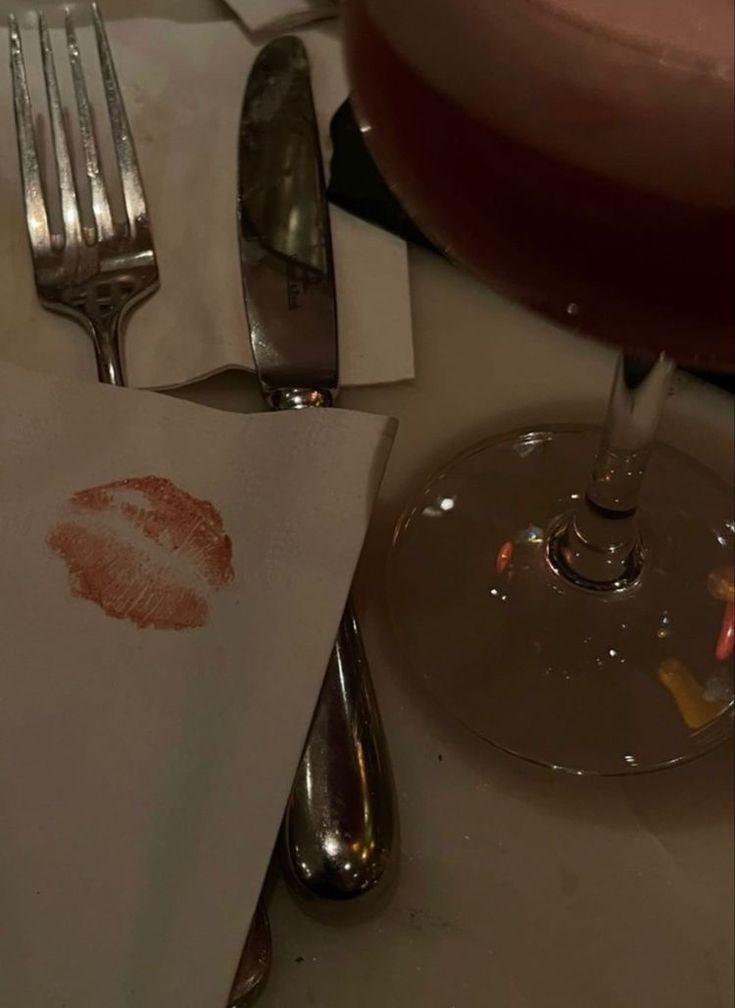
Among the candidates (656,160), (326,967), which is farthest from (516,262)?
(326,967)

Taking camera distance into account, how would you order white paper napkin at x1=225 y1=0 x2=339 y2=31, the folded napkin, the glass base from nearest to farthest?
the folded napkin → the glass base → white paper napkin at x1=225 y1=0 x2=339 y2=31

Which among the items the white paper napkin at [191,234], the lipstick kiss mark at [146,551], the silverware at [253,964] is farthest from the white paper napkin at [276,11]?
the silverware at [253,964]

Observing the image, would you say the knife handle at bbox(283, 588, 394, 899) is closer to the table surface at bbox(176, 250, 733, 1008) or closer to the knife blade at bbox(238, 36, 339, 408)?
the table surface at bbox(176, 250, 733, 1008)

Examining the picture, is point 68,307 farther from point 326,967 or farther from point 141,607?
point 326,967

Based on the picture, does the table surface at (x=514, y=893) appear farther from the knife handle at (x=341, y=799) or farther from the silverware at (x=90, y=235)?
the silverware at (x=90, y=235)

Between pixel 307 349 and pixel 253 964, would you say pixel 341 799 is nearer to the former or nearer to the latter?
pixel 253 964

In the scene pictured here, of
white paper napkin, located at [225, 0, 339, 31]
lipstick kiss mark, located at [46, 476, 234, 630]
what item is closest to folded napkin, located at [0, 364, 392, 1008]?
lipstick kiss mark, located at [46, 476, 234, 630]
